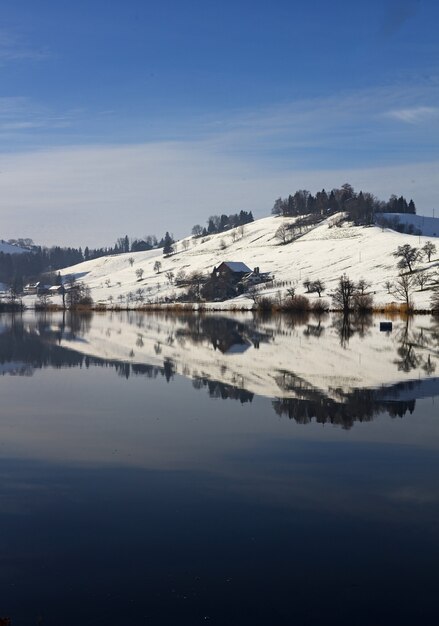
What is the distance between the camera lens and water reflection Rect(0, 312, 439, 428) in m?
19.5

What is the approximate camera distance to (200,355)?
111 feet

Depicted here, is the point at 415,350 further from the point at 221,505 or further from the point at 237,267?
the point at 237,267

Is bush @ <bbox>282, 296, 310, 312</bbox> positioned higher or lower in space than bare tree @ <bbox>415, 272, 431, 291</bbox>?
lower

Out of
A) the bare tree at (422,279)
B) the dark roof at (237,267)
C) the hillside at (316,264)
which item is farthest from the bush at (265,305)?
the dark roof at (237,267)

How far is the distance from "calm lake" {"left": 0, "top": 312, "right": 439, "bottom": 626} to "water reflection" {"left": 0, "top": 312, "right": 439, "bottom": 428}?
198 mm

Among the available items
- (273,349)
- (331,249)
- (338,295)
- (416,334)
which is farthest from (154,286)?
(273,349)

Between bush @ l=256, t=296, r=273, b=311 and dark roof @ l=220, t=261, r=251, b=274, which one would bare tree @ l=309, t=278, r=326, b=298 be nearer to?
bush @ l=256, t=296, r=273, b=311

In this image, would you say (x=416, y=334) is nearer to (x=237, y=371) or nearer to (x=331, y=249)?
(x=237, y=371)

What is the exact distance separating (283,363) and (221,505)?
1936 cm

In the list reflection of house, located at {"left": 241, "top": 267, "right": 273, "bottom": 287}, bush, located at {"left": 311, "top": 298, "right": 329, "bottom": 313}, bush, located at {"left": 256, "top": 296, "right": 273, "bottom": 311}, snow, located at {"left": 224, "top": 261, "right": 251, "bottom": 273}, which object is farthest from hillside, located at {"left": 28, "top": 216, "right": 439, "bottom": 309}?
bush, located at {"left": 256, "top": 296, "right": 273, "bottom": 311}

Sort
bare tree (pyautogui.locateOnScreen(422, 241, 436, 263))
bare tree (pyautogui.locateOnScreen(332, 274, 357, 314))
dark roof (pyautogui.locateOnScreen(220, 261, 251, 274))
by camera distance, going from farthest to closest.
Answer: dark roof (pyautogui.locateOnScreen(220, 261, 251, 274)) < bare tree (pyautogui.locateOnScreen(422, 241, 436, 263)) < bare tree (pyautogui.locateOnScreen(332, 274, 357, 314))

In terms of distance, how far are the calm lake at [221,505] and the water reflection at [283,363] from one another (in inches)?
7.8

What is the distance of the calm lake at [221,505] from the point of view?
24.8 feet

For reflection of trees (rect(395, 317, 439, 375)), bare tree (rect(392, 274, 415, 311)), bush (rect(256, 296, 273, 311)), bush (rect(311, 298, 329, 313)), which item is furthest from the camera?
bush (rect(256, 296, 273, 311))
